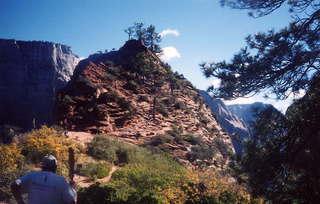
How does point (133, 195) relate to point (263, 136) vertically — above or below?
below

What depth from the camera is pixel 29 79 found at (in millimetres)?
56344

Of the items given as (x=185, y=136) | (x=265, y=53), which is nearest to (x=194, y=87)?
(x=185, y=136)

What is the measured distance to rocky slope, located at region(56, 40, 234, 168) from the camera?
1891 cm

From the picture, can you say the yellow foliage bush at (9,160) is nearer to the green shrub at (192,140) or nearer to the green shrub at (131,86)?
the green shrub at (192,140)

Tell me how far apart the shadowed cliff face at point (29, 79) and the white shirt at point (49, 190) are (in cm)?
4664

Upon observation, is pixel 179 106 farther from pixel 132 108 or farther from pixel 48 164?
pixel 48 164

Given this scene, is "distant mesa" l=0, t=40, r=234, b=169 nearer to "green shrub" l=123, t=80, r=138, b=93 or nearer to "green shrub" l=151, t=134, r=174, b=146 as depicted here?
"green shrub" l=151, t=134, r=174, b=146

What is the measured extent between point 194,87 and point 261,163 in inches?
1391

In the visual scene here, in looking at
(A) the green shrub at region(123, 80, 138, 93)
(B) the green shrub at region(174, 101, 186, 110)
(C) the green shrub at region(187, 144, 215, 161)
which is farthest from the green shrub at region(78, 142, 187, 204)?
(B) the green shrub at region(174, 101, 186, 110)

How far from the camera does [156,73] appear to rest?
32.9 meters

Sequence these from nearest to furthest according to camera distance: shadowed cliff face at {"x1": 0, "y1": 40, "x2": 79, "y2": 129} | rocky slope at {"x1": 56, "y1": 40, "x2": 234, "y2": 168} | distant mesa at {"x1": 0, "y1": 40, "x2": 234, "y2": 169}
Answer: rocky slope at {"x1": 56, "y1": 40, "x2": 234, "y2": 168}
distant mesa at {"x1": 0, "y1": 40, "x2": 234, "y2": 169}
shadowed cliff face at {"x1": 0, "y1": 40, "x2": 79, "y2": 129}

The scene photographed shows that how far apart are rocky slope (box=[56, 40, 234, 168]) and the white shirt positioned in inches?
500

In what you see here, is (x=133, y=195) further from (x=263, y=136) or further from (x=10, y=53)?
(x=10, y=53)

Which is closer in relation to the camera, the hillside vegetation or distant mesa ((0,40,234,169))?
the hillside vegetation
